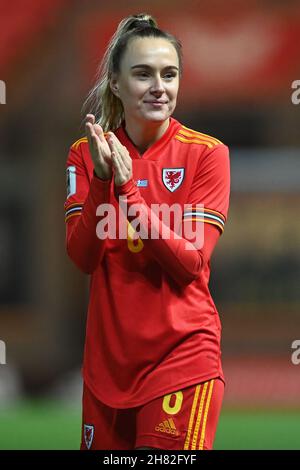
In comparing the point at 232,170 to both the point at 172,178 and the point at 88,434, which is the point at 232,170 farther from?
the point at 88,434

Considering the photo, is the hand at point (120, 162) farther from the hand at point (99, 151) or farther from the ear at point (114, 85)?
the ear at point (114, 85)

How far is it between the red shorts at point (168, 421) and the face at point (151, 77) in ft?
3.06

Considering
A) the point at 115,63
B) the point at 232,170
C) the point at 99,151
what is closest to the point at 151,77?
the point at 115,63

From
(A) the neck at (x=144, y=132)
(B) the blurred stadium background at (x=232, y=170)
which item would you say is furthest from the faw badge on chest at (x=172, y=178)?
(B) the blurred stadium background at (x=232, y=170)

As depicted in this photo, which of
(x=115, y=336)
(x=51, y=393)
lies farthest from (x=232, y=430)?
(x=115, y=336)

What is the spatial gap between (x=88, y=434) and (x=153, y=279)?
59cm

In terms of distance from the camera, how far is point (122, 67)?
357cm

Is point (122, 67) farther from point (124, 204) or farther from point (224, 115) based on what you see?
point (224, 115)

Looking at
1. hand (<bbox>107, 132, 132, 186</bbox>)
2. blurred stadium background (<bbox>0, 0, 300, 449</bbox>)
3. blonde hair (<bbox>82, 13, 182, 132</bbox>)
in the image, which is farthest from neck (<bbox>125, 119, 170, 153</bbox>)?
blurred stadium background (<bbox>0, 0, 300, 449</bbox>)

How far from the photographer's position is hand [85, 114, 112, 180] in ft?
10.9

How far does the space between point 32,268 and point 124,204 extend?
6803 millimetres

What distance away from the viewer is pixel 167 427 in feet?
10.9

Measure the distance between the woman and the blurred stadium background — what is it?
5660 millimetres

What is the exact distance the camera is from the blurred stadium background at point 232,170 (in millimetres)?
9383
